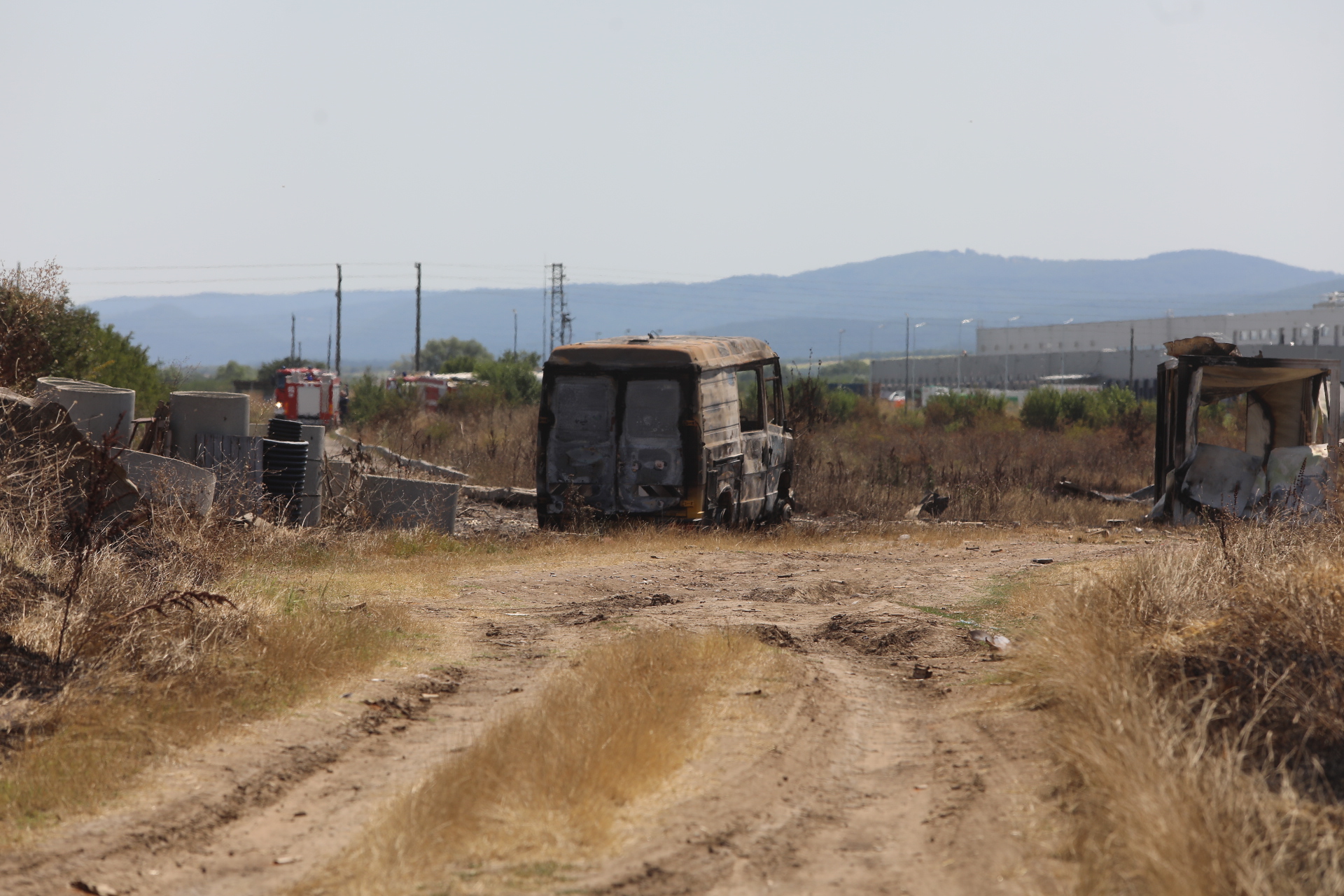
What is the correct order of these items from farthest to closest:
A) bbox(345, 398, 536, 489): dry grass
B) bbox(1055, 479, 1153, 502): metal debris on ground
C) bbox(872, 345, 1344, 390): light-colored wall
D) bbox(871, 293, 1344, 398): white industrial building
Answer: bbox(872, 345, 1344, 390): light-colored wall
bbox(871, 293, 1344, 398): white industrial building
bbox(345, 398, 536, 489): dry grass
bbox(1055, 479, 1153, 502): metal debris on ground

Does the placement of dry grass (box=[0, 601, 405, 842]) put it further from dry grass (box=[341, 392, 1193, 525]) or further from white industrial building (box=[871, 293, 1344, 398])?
white industrial building (box=[871, 293, 1344, 398])

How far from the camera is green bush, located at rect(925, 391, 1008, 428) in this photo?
47781 mm

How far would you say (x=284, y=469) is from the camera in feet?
48.6

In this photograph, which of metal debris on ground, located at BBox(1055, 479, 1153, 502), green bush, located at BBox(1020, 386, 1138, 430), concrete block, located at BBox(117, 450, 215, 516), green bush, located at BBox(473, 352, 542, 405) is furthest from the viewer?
green bush, located at BBox(473, 352, 542, 405)

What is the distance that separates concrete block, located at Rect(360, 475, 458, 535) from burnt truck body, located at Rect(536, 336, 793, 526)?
122 cm

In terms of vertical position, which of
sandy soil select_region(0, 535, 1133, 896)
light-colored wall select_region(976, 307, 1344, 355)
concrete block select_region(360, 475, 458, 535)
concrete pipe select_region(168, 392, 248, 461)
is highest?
light-colored wall select_region(976, 307, 1344, 355)

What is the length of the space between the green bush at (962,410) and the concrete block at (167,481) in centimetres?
3783

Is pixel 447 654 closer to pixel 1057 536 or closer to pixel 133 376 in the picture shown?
pixel 1057 536

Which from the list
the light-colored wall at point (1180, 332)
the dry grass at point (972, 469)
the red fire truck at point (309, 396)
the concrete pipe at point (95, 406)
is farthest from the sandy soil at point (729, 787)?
the light-colored wall at point (1180, 332)

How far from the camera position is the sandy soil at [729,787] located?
175 inches

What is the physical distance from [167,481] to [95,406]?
1927 mm

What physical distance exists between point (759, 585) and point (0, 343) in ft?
31.2

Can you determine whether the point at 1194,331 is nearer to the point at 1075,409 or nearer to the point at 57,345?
the point at 1075,409

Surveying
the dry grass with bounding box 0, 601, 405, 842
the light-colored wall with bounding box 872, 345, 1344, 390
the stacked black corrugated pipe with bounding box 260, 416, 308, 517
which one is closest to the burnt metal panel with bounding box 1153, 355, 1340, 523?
the stacked black corrugated pipe with bounding box 260, 416, 308, 517
